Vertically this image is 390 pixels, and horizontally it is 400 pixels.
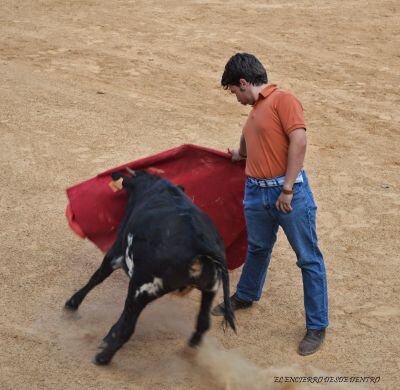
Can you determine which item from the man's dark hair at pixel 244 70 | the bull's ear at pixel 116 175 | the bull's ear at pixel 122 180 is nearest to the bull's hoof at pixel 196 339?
the bull's ear at pixel 122 180

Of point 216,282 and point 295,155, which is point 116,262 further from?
point 295,155

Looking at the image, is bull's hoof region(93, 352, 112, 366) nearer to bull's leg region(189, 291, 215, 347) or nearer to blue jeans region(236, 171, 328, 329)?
bull's leg region(189, 291, 215, 347)

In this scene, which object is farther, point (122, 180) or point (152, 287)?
point (122, 180)

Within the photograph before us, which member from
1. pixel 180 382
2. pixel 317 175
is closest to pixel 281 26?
pixel 317 175

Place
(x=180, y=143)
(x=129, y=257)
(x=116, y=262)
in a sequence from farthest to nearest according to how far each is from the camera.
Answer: (x=180, y=143) < (x=116, y=262) < (x=129, y=257)

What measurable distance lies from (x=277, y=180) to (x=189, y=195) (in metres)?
0.94

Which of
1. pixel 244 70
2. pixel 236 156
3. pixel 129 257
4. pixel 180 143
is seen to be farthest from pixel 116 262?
pixel 180 143

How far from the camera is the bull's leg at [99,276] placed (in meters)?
5.09

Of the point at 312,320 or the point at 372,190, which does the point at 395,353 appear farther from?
the point at 372,190

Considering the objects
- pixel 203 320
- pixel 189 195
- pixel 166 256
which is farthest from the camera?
pixel 189 195

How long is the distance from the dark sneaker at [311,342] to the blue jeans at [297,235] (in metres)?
0.04

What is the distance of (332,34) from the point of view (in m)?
12.4

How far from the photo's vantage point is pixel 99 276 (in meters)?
5.23

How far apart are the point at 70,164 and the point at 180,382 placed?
3745 millimetres
